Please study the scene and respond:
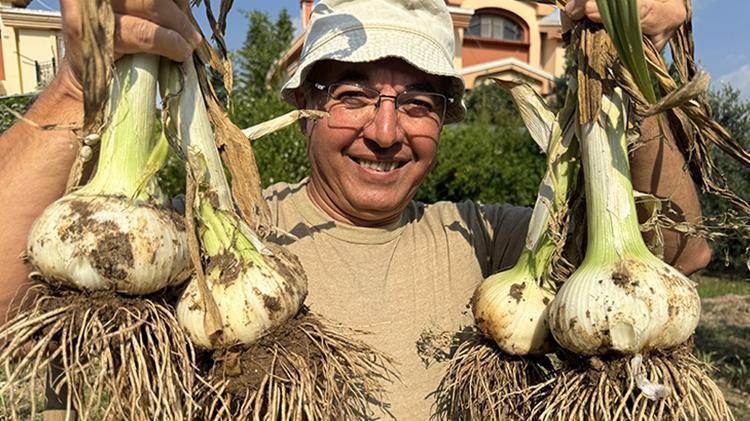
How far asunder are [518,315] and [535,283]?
0.29 feet

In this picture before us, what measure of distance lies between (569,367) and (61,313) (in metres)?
0.91

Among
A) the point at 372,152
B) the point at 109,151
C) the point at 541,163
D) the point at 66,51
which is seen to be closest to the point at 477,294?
the point at 372,152

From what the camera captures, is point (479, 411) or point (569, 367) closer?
point (569, 367)

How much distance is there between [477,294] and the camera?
132 centimetres

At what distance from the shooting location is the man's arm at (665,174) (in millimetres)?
1358

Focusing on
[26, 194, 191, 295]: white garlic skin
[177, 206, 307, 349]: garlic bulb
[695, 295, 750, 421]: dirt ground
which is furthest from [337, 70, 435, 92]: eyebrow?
[695, 295, 750, 421]: dirt ground

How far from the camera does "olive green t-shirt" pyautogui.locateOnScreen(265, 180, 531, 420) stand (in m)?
1.54

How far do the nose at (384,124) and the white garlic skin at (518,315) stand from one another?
1.75 feet

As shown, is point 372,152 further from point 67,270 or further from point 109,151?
point 67,270

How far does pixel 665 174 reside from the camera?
1384 mm

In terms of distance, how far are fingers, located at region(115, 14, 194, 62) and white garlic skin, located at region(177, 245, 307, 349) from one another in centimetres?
37

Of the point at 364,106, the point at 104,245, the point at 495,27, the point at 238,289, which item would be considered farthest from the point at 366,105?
the point at 495,27

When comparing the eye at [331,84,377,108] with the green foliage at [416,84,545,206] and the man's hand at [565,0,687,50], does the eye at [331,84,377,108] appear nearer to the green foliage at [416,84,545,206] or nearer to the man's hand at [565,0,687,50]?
the man's hand at [565,0,687,50]

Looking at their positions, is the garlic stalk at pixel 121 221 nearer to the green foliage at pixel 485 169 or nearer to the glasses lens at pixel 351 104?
the glasses lens at pixel 351 104
